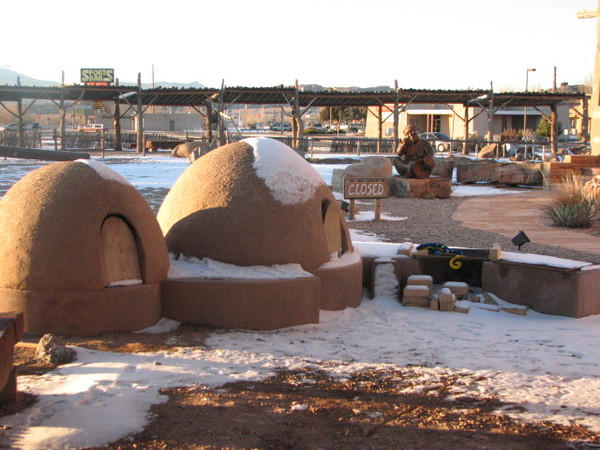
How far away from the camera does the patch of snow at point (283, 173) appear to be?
718cm

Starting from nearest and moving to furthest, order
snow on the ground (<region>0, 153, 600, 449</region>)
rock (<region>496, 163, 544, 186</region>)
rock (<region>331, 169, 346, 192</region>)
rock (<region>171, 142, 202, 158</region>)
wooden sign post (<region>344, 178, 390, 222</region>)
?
1. snow on the ground (<region>0, 153, 600, 449</region>)
2. wooden sign post (<region>344, 178, 390, 222</region>)
3. rock (<region>331, 169, 346, 192</region>)
4. rock (<region>496, 163, 544, 186</region>)
5. rock (<region>171, 142, 202, 158</region>)

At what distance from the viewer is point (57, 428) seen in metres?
4.05

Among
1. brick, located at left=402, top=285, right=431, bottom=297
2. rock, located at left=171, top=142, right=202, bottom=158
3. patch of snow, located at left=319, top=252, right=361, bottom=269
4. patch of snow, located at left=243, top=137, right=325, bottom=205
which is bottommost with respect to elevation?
brick, located at left=402, top=285, right=431, bottom=297

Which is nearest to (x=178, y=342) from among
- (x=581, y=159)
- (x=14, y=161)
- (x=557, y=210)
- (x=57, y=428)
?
(x=57, y=428)

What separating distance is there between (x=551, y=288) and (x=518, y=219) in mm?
7547

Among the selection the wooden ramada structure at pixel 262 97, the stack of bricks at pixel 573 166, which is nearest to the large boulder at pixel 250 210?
the stack of bricks at pixel 573 166

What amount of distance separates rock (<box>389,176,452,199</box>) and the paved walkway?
2.35 ft

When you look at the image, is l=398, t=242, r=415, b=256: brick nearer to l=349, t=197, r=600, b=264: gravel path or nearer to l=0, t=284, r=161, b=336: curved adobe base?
l=349, t=197, r=600, b=264: gravel path

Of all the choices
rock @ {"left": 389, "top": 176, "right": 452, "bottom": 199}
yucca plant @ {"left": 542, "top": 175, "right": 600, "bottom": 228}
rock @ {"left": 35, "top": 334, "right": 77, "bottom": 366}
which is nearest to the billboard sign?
rock @ {"left": 389, "top": 176, "right": 452, "bottom": 199}

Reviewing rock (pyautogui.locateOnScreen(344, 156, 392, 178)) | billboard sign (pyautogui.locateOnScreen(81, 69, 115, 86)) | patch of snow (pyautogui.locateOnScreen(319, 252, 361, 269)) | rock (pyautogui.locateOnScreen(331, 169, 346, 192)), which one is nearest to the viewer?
patch of snow (pyautogui.locateOnScreen(319, 252, 361, 269))

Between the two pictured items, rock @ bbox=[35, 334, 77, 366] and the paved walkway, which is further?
the paved walkway

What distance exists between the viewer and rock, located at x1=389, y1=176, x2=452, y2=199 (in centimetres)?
1920

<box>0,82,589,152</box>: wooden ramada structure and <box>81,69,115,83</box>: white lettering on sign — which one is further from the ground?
<box>81,69,115,83</box>: white lettering on sign

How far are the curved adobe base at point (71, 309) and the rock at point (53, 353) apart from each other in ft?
1.82
